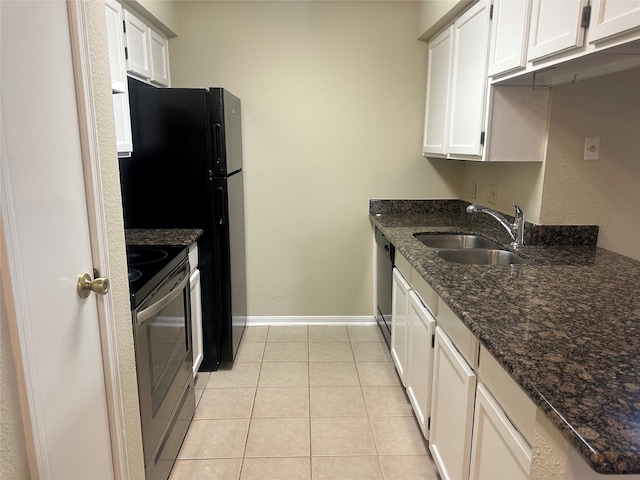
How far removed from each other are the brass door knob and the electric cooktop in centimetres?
34

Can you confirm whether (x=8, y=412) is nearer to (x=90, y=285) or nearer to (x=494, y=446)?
(x=90, y=285)

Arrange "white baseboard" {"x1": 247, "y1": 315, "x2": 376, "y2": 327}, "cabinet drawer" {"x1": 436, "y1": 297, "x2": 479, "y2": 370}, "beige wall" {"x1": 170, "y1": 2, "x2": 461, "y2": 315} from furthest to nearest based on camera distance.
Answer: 1. "white baseboard" {"x1": 247, "y1": 315, "x2": 376, "y2": 327}
2. "beige wall" {"x1": 170, "y1": 2, "x2": 461, "y2": 315}
3. "cabinet drawer" {"x1": 436, "y1": 297, "x2": 479, "y2": 370}

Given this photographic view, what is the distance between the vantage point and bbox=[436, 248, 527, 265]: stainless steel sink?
2270 mm

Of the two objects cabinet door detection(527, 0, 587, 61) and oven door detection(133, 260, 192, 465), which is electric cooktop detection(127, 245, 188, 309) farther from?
cabinet door detection(527, 0, 587, 61)

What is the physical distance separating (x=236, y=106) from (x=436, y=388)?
2.15 meters

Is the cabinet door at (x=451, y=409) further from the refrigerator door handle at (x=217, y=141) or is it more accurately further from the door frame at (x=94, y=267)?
the refrigerator door handle at (x=217, y=141)

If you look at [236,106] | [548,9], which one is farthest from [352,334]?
[548,9]

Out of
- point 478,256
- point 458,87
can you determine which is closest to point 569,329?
point 478,256

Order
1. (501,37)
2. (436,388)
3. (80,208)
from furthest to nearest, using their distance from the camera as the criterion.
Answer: (501,37) < (436,388) < (80,208)

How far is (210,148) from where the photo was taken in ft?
8.46

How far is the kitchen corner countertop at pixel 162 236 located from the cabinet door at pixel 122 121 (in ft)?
1.48

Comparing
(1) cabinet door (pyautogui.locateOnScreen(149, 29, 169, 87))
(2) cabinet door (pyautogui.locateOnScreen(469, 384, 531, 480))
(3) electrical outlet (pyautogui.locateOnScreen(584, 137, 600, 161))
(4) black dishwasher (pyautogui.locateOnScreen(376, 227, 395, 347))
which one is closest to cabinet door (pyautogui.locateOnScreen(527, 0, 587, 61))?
(3) electrical outlet (pyautogui.locateOnScreen(584, 137, 600, 161))

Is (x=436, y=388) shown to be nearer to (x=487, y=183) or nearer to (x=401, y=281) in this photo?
(x=401, y=281)

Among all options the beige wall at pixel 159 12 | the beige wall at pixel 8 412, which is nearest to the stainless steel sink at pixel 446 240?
the beige wall at pixel 159 12
